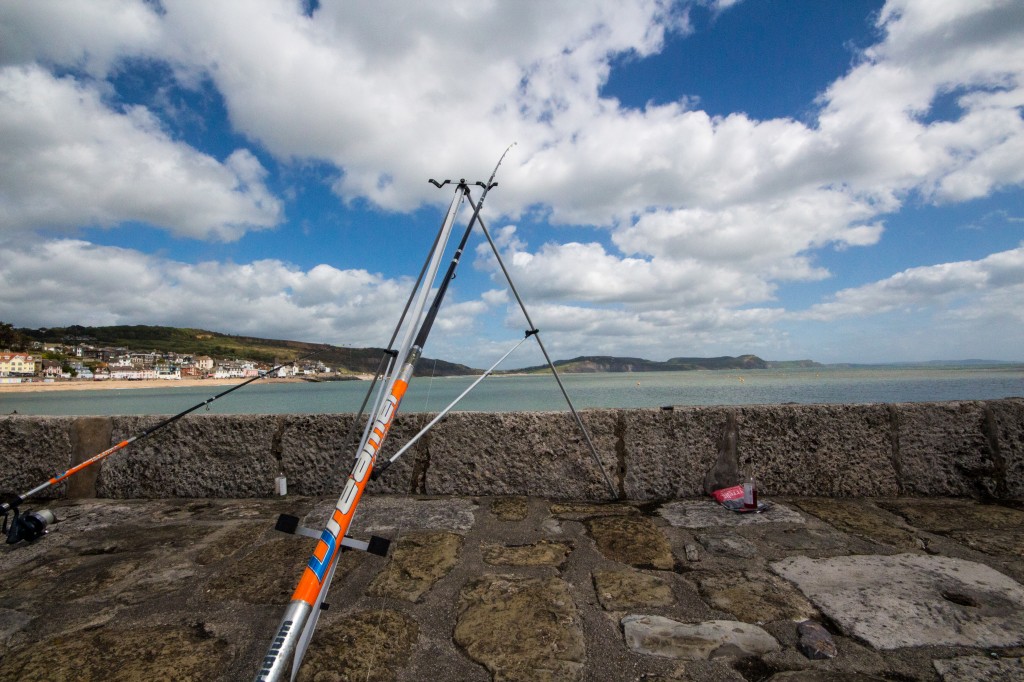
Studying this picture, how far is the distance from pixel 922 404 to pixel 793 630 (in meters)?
2.24

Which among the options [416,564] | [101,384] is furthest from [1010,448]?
[101,384]

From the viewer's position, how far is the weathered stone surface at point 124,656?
4.67ft

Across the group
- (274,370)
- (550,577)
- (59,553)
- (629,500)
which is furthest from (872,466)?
(59,553)

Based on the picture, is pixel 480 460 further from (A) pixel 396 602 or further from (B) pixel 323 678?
(B) pixel 323 678

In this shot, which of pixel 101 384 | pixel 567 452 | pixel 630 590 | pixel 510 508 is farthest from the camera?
pixel 101 384

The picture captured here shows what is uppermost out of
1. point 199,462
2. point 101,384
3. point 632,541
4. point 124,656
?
point 199,462

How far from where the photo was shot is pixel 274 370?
2902mm

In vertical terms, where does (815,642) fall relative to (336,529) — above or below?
below

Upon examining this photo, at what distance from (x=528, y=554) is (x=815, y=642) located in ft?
3.64

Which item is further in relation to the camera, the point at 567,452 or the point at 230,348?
the point at 230,348

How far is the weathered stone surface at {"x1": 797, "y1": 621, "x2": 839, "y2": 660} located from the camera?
1.46m

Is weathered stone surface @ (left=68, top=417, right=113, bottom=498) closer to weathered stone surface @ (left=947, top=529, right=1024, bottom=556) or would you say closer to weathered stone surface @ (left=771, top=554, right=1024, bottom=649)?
weathered stone surface @ (left=771, top=554, right=1024, bottom=649)

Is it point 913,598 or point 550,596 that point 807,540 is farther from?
point 550,596

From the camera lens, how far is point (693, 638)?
1553mm
